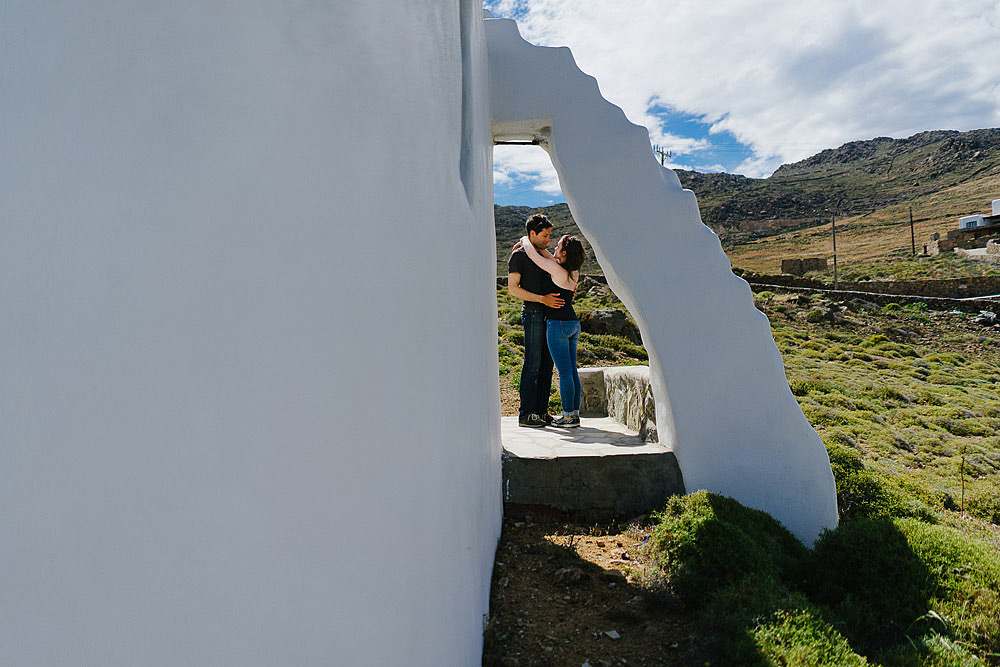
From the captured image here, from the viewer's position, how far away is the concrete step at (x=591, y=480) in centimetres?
410

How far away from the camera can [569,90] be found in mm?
4270

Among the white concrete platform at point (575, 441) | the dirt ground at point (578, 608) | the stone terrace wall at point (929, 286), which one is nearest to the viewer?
the dirt ground at point (578, 608)

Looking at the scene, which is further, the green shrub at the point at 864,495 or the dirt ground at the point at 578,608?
the green shrub at the point at 864,495

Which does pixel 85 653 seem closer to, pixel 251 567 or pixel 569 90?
pixel 251 567

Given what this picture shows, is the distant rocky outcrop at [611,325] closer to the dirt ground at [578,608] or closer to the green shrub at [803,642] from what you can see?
the dirt ground at [578,608]

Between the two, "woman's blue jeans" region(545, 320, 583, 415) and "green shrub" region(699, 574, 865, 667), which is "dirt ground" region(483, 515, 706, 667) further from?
"woman's blue jeans" region(545, 320, 583, 415)

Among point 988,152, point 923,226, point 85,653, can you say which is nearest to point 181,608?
point 85,653

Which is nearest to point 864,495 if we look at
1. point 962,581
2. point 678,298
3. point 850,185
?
point 962,581

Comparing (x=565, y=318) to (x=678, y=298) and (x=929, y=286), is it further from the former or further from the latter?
(x=929, y=286)

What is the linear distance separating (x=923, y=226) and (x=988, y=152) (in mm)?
34518

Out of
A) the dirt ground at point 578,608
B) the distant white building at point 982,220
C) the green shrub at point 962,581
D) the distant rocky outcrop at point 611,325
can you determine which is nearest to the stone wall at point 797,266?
the distant white building at point 982,220

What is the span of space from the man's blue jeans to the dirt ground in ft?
4.76

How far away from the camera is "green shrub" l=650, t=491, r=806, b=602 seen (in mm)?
3209

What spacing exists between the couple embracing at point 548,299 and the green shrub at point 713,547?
156cm
